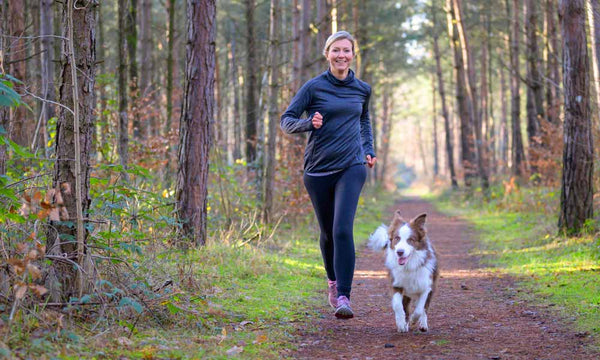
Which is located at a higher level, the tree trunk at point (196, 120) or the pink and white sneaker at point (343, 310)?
the tree trunk at point (196, 120)

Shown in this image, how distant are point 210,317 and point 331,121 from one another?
6.69 feet

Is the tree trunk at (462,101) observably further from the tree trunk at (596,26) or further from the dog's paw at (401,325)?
the dog's paw at (401,325)

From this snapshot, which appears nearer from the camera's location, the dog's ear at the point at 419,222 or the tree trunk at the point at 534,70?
the dog's ear at the point at 419,222

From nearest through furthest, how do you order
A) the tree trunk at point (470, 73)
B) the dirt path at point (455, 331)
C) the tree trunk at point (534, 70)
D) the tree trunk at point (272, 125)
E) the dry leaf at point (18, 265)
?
the dry leaf at point (18, 265) < the dirt path at point (455, 331) < the tree trunk at point (272, 125) < the tree trunk at point (534, 70) < the tree trunk at point (470, 73)

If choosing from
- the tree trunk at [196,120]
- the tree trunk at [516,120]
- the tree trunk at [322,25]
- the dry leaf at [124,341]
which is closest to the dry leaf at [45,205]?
the dry leaf at [124,341]

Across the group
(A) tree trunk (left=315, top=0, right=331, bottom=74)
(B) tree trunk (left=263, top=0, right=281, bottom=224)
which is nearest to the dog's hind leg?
(B) tree trunk (left=263, top=0, right=281, bottom=224)

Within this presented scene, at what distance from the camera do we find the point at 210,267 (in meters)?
7.50

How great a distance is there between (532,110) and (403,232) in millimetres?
18504

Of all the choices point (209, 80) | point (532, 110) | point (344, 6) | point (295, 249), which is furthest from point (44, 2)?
point (532, 110)

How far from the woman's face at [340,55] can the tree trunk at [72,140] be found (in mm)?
2117

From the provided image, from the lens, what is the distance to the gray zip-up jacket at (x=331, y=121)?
561 cm

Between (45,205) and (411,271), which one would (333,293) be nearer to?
(411,271)

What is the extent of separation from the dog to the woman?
1.35ft

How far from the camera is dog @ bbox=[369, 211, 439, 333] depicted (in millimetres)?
5523
